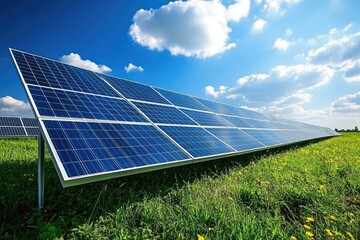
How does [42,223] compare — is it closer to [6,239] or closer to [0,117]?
[6,239]

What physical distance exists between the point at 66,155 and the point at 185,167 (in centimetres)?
485

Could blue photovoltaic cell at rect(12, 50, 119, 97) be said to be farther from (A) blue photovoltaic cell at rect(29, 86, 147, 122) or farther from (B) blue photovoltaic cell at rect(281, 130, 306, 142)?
(B) blue photovoltaic cell at rect(281, 130, 306, 142)

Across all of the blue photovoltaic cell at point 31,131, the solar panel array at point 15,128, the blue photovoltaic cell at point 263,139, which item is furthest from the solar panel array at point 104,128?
the blue photovoltaic cell at point 31,131

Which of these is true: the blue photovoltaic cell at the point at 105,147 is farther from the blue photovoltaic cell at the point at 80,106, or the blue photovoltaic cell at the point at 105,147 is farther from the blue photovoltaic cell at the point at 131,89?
the blue photovoltaic cell at the point at 131,89

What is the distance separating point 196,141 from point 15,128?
18.0 m

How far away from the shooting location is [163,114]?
27.0 feet

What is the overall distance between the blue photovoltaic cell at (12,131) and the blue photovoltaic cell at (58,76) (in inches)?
499

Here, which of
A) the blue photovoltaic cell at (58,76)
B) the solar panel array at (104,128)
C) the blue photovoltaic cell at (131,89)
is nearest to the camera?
the solar panel array at (104,128)

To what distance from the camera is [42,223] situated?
13.7 ft

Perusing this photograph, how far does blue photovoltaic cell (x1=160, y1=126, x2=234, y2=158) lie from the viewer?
6.48 m

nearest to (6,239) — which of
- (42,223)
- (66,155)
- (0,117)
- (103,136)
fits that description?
(42,223)

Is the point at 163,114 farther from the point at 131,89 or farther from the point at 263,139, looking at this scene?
the point at 263,139

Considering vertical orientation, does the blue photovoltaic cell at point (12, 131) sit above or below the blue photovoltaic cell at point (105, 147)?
above

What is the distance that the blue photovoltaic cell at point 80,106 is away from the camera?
4.91 meters
